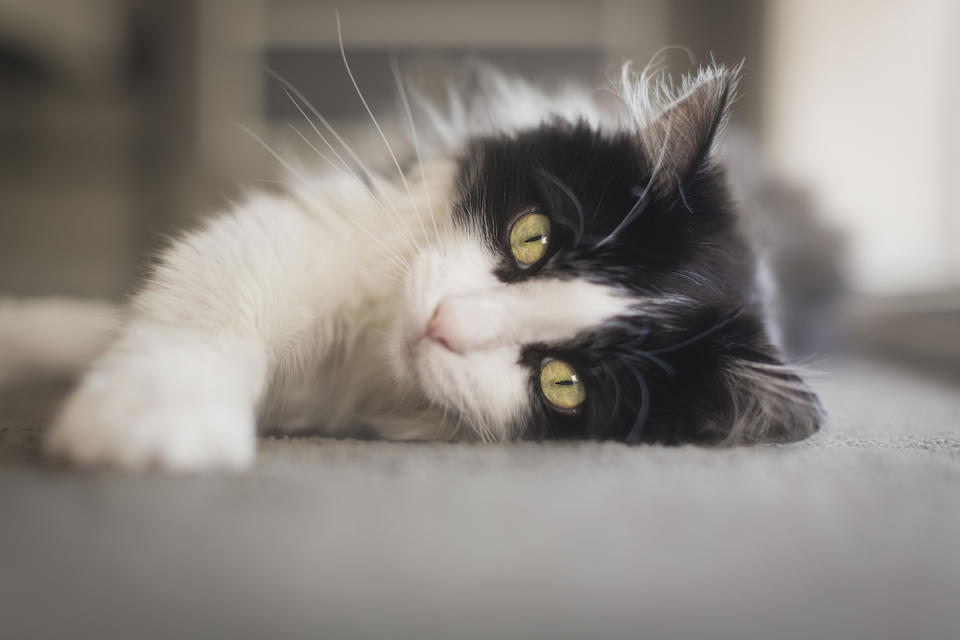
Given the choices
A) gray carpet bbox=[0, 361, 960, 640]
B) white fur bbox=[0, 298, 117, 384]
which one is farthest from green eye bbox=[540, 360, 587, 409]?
white fur bbox=[0, 298, 117, 384]

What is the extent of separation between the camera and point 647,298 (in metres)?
0.85

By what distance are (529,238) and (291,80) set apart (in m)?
2.69

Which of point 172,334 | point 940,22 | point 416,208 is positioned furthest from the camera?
point 940,22

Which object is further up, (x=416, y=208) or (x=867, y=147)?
(x=867, y=147)

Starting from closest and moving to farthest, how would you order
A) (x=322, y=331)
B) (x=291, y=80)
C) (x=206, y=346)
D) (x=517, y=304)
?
(x=206, y=346) < (x=517, y=304) < (x=322, y=331) < (x=291, y=80)

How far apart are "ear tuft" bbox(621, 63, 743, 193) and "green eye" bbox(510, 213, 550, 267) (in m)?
0.16

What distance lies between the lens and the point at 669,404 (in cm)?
85

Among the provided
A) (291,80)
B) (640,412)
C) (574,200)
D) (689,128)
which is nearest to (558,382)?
(640,412)

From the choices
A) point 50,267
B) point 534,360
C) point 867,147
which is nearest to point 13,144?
point 50,267

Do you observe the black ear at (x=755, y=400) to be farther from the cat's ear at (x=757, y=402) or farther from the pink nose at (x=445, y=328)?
the pink nose at (x=445, y=328)

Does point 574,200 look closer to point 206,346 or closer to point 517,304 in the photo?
point 517,304

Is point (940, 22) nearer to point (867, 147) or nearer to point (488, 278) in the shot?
point (867, 147)

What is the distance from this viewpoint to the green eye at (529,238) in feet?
2.84

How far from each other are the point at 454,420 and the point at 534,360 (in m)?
0.13
